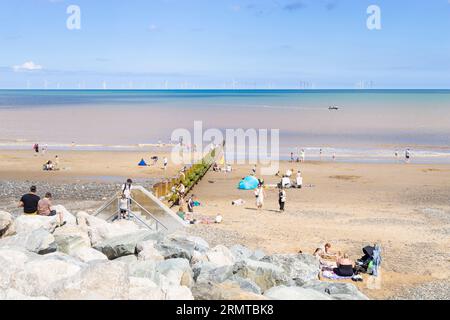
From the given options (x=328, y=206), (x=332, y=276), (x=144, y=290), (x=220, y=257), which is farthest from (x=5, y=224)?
(x=328, y=206)

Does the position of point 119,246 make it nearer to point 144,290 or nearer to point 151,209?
point 144,290

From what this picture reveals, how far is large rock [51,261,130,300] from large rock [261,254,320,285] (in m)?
5.63

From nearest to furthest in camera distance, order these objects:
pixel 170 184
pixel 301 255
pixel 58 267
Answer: pixel 58 267, pixel 301 255, pixel 170 184

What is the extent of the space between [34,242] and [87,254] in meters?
1.20

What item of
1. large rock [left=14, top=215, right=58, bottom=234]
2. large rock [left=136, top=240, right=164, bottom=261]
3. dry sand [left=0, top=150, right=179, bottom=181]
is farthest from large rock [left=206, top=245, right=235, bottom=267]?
dry sand [left=0, top=150, right=179, bottom=181]

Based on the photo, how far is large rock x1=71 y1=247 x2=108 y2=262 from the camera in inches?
536

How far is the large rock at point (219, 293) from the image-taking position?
32.6 feet

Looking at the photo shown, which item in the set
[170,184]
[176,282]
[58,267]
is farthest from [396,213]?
[58,267]

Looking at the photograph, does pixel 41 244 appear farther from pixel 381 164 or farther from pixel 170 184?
pixel 381 164

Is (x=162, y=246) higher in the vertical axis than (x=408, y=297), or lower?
higher

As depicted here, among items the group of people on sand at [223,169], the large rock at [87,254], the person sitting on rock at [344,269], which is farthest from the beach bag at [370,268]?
the group of people on sand at [223,169]

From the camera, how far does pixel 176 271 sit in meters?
12.3
